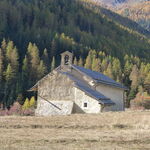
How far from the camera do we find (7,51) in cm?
12056

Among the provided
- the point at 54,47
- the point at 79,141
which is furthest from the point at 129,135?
the point at 54,47

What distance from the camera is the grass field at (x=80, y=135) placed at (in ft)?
52.0

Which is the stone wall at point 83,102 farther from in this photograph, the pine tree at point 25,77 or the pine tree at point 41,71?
the pine tree at point 41,71

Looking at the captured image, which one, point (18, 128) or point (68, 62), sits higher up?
point (68, 62)

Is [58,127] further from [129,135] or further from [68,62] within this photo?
[68,62]

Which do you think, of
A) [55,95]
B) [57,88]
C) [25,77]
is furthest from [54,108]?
[25,77]

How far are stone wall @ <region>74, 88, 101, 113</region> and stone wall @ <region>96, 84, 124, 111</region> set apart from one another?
7.90 feet

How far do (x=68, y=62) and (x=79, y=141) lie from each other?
1107 inches

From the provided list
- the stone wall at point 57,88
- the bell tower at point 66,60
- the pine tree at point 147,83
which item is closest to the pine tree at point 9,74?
the pine tree at point 147,83

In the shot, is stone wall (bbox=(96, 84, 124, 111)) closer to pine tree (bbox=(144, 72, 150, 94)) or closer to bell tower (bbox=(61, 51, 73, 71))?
bell tower (bbox=(61, 51, 73, 71))

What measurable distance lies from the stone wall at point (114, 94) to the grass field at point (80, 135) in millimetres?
14744

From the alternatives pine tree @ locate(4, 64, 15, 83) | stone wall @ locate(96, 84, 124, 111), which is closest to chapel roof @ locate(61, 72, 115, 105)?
stone wall @ locate(96, 84, 124, 111)

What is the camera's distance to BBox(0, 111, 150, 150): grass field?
15859 mm

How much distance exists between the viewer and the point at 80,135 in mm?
19547
